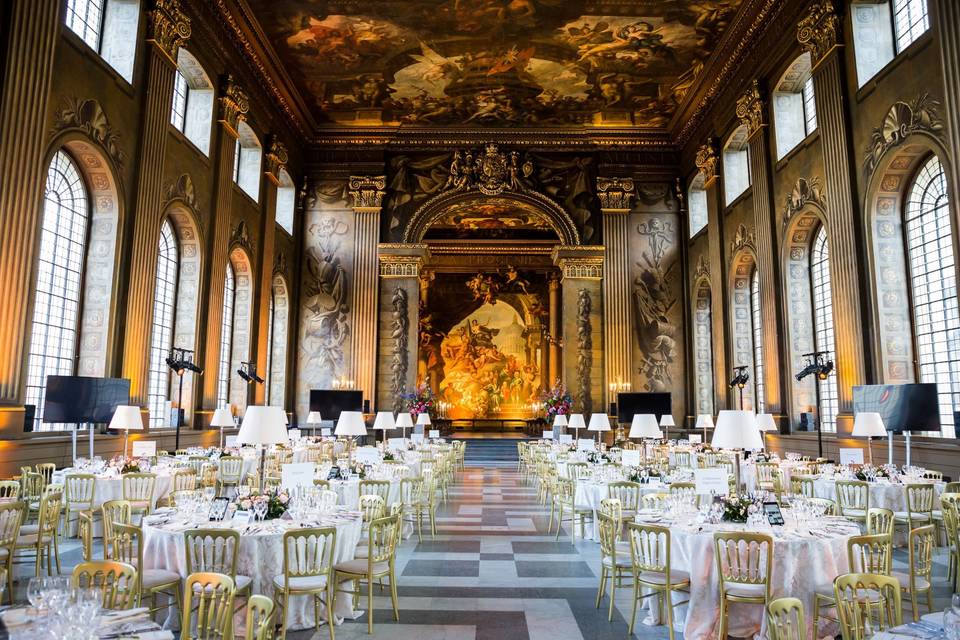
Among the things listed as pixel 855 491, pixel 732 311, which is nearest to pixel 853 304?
pixel 855 491

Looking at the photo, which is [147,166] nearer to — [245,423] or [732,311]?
[245,423]

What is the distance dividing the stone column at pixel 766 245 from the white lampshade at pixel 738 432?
10911 millimetres

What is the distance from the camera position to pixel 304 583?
17.6 ft

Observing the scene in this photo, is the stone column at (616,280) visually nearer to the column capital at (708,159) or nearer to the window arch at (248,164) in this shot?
the column capital at (708,159)

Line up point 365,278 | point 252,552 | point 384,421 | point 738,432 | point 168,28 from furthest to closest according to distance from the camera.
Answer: point 365,278, point 168,28, point 384,421, point 738,432, point 252,552

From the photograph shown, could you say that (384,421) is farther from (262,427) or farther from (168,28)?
(168,28)

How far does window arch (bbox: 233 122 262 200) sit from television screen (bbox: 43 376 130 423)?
1038 cm

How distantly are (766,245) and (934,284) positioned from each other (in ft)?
16.5

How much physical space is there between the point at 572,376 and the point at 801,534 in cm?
1729

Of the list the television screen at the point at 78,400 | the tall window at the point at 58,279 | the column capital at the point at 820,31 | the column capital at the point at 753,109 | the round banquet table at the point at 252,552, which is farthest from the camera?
the column capital at the point at 753,109

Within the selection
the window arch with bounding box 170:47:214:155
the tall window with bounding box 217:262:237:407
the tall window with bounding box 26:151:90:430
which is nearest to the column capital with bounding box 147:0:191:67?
the window arch with bounding box 170:47:214:155

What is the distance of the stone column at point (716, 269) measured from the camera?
1948 cm

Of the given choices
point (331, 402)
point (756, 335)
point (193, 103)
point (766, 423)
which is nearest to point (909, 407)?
point (766, 423)

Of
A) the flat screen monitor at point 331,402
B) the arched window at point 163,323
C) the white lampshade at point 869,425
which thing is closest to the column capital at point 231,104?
the arched window at point 163,323
